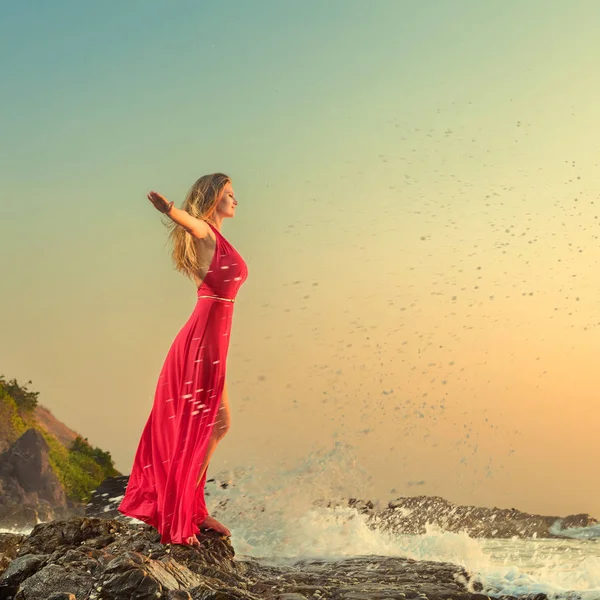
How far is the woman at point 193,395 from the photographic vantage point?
21.1ft

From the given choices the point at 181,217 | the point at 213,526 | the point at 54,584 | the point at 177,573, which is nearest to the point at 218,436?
the point at 213,526

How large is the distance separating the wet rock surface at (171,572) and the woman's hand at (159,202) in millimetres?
2514

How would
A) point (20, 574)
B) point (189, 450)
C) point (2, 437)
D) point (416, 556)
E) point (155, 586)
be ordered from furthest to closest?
point (2, 437) < point (416, 556) < point (189, 450) < point (20, 574) < point (155, 586)

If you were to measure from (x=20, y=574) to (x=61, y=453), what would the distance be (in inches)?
604

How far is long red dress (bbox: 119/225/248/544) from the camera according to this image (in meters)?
6.42

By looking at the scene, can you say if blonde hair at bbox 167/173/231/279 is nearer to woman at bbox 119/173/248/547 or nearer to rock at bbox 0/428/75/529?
woman at bbox 119/173/248/547

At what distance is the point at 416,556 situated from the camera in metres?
7.78

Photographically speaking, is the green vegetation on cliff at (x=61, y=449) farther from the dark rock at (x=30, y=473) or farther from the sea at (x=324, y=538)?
the sea at (x=324, y=538)

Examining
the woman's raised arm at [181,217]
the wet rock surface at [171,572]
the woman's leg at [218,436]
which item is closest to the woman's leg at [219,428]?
the woman's leg at [218,436]

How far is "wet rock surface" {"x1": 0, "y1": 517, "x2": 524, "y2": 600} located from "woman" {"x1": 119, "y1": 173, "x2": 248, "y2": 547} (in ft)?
0.85

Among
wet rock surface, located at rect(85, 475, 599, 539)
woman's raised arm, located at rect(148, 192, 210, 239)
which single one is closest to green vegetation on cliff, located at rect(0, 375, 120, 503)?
wet rock surface, located at rect(85, 475, 599, 539)

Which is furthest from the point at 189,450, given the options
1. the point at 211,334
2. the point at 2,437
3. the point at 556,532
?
the point at 2,437

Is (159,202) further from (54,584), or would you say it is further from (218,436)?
(54,584)

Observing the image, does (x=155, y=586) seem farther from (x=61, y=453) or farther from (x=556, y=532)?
(x=61, y=453)
